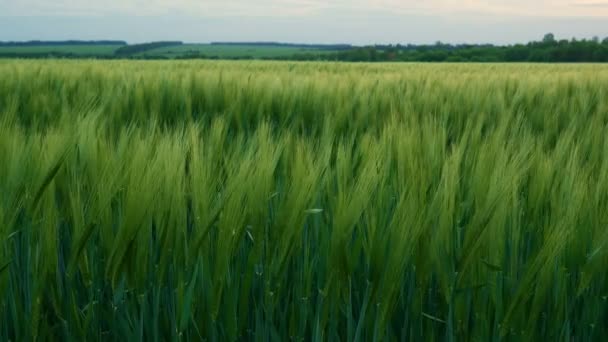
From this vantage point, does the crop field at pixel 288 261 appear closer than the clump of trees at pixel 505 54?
Yes

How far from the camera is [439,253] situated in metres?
0.95

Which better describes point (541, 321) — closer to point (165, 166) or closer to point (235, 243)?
point (235, 243)

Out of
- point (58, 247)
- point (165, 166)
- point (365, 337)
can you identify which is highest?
point (165, 166)

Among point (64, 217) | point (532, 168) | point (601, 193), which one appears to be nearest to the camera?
point (64, 217)

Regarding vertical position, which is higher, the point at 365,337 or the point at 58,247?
the point at 58,247

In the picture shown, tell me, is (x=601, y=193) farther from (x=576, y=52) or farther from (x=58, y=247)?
(x=576, y=52)

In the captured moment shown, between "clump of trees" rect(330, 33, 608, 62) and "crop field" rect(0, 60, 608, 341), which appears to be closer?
"crop field" rect(0, 60, 608, 341)

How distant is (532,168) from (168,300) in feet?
2.88

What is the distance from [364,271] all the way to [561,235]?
0.31 metres

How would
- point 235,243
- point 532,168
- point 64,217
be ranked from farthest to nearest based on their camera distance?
point 532,168, point 64,217, point 235,243

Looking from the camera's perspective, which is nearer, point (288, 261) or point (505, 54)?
point (288, 261)

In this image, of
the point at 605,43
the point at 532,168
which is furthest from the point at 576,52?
the point at 532,168

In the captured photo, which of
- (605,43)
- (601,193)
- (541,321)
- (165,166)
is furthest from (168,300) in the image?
(605,43)

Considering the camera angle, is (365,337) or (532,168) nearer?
(365,337)
